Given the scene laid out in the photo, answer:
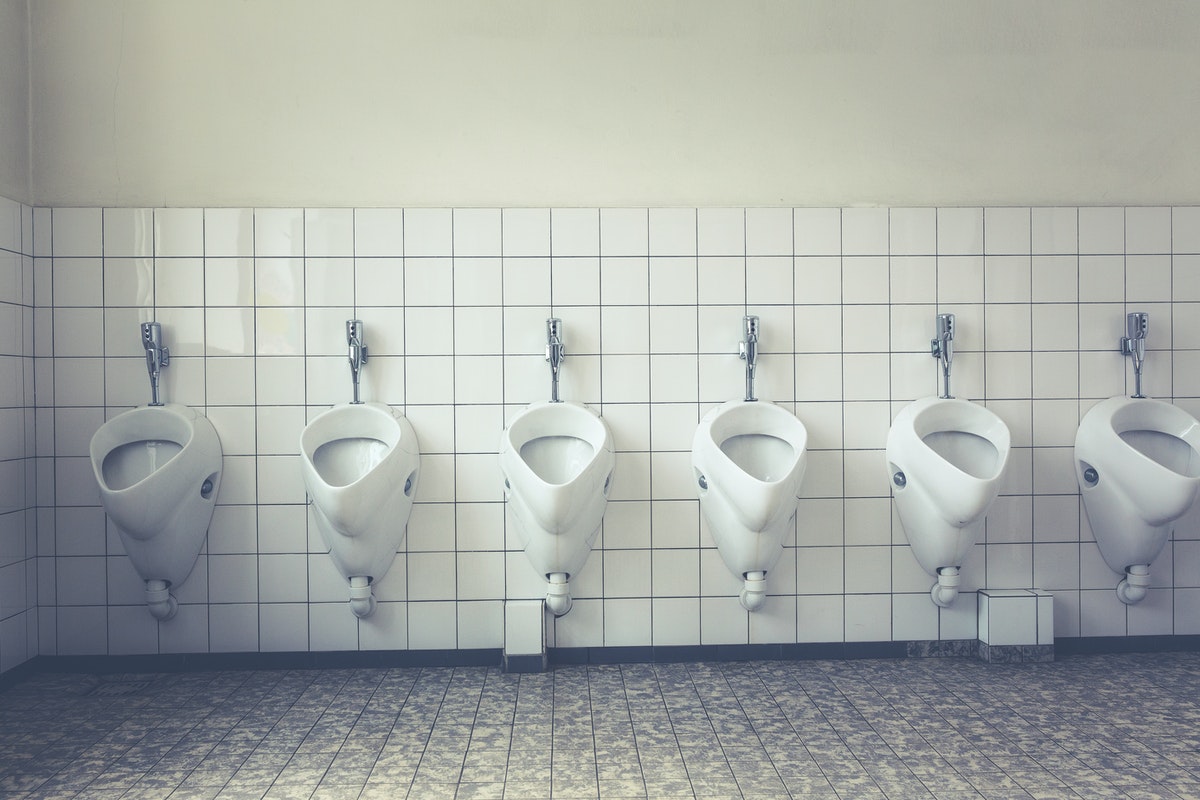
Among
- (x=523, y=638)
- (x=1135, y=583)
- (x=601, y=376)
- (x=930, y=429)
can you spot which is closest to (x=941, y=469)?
(x=930, y=429)

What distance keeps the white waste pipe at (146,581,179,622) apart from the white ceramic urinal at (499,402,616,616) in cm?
119

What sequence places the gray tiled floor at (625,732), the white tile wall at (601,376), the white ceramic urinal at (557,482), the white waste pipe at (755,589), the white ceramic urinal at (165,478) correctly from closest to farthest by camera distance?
the gray tiled floor at (625,732)
the white ceramic urinal at (557,482)
the white ceramic urinal at (165,478)
the white waste pipe at (755,589)
the white tile wall at (601,376)

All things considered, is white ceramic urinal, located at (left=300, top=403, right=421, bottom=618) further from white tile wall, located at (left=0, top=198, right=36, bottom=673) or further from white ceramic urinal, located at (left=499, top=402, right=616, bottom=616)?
white tile wall, located at (left=0, top=198, right=36, bottom=673)

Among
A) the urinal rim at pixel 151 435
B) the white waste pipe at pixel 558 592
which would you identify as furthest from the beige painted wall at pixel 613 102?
the white waste pipe at pixel 558 592

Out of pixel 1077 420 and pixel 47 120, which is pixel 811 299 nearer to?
pixel 1077 420

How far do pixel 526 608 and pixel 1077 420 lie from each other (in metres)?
2.10

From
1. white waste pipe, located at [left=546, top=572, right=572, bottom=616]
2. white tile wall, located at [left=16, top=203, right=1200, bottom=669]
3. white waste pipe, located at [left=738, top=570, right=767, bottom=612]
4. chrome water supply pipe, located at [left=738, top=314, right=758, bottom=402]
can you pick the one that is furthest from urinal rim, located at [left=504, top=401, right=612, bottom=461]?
white waste pipe, located at [left=738, top=570, right=767, bottom=612]

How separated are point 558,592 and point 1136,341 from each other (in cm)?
223

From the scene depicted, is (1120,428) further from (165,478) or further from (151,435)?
(151,435)

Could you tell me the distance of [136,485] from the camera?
106 inches

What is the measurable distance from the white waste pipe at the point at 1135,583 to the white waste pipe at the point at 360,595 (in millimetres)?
2679

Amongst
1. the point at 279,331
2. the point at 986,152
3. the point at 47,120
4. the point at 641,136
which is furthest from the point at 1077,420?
the point at 47,120

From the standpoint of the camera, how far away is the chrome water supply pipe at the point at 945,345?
307cm

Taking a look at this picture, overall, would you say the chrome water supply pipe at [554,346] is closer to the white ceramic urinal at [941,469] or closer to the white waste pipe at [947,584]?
the white ceramic urinal at [941,469]
